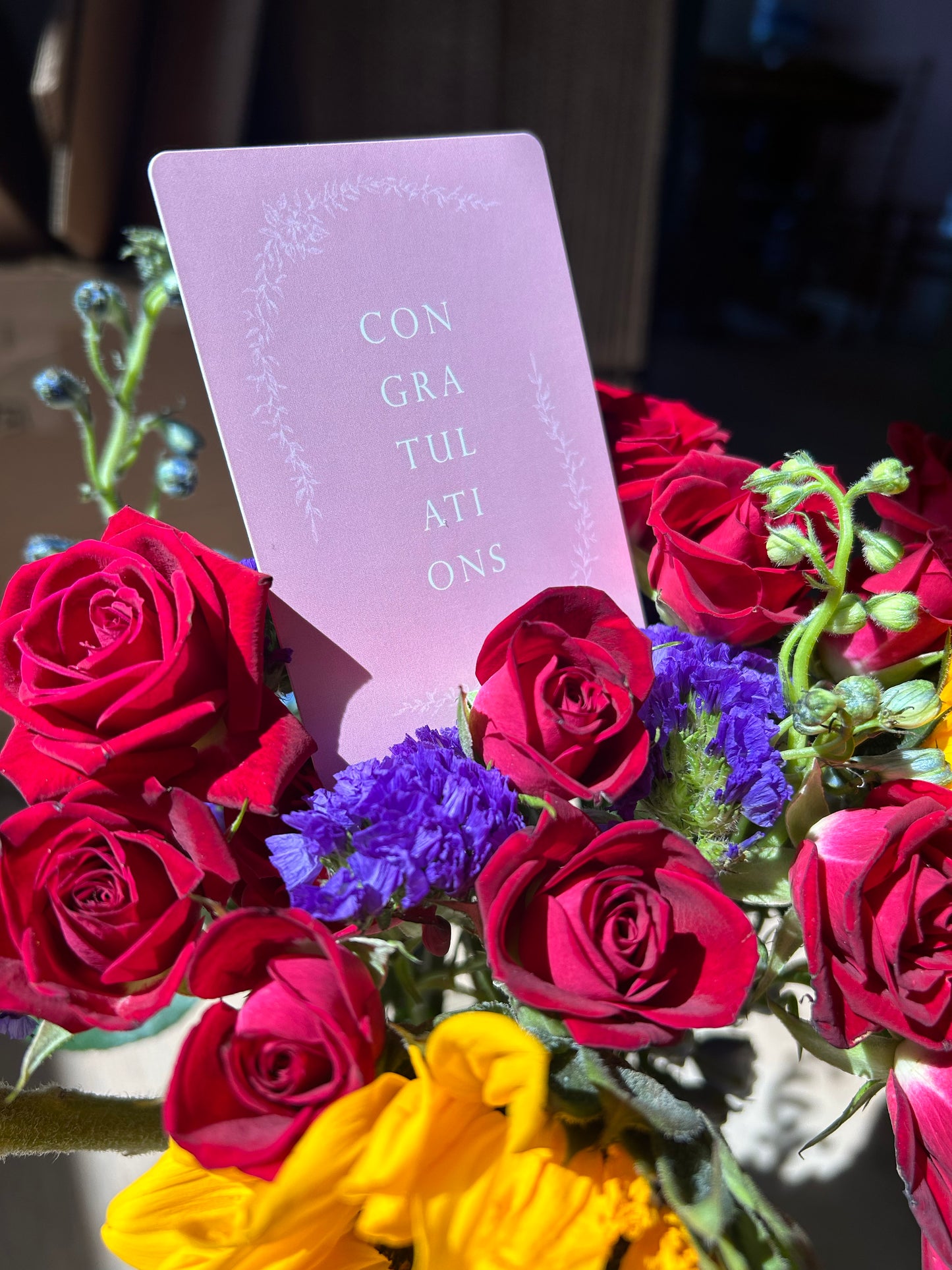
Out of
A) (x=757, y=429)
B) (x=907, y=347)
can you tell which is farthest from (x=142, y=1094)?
(x=907, y=347)

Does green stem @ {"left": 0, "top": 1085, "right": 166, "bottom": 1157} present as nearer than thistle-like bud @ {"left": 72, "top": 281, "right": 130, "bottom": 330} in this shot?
Yes

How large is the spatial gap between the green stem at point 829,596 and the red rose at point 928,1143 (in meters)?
0.15

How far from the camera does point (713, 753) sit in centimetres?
37

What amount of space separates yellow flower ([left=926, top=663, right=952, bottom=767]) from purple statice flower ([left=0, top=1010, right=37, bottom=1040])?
15.7 inches

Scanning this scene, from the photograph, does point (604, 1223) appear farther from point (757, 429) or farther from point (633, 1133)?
point (757, 429)

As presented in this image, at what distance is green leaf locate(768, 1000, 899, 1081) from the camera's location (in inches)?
13.6

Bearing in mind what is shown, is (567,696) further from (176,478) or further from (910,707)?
(176,478)

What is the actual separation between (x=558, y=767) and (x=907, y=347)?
3.33 metres

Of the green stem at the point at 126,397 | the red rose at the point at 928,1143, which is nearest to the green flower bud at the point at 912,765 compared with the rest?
the red rose at the point at 928,1143

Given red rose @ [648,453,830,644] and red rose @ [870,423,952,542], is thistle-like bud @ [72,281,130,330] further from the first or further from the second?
red rose @ [870,423,952,542]

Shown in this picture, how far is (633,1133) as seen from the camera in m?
0.35

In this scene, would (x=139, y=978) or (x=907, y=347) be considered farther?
(x=907, y=347)

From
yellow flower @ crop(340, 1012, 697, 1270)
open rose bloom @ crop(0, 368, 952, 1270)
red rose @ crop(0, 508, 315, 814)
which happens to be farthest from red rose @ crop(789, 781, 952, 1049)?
red rose @ crop(0, 508, 315, 814)

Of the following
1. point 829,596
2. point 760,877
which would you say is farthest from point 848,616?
point 760,877
